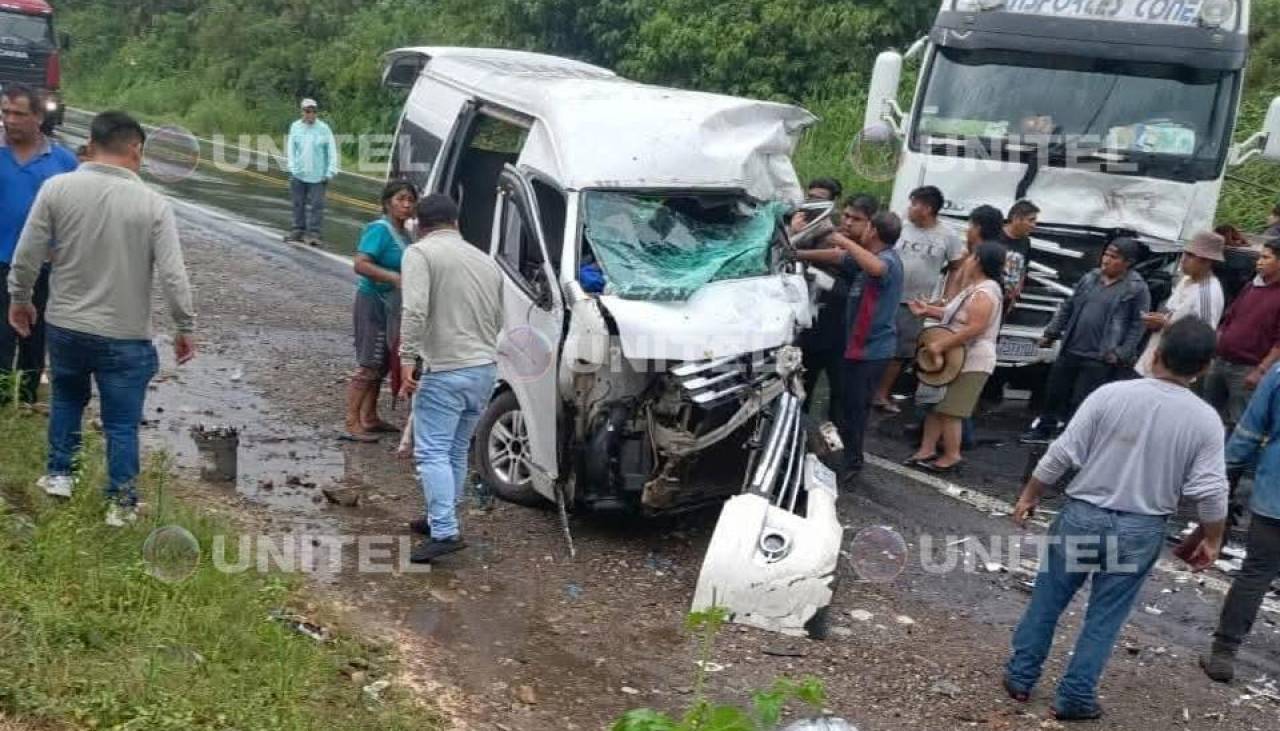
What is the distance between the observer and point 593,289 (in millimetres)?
6430

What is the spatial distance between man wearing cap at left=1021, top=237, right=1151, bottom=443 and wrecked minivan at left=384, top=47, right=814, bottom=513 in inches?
97.5

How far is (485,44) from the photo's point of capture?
25328 mm

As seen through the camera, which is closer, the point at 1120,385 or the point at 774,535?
the point at 1120,385

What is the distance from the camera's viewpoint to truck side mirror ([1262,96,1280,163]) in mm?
9727

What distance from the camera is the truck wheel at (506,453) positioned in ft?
22.5

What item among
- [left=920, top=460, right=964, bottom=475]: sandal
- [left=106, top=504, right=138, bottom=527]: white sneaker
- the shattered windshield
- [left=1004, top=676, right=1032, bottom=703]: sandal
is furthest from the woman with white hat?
[left=106, top=504, right=138, bottom=527]: white sneaker

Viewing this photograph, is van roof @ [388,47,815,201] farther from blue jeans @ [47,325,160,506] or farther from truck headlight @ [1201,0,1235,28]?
truck headlight @ [1201,0,1235,28]

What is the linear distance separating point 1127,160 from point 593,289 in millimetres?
5264

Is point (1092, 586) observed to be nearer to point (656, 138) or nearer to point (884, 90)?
point (656, 138)

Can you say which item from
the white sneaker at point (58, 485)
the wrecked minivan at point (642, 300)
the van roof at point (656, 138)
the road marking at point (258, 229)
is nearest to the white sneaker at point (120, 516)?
the white sneaker at point (58, 485)

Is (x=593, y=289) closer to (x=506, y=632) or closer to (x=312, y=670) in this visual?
(x=506, y=632)

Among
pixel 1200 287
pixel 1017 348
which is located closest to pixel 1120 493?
pixel 1200 287

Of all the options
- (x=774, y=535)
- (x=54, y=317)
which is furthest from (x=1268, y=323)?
(x=54, y=317)

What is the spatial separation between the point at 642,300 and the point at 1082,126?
5.19m
